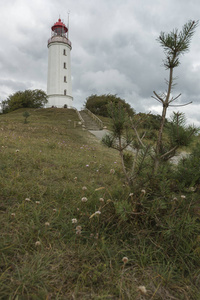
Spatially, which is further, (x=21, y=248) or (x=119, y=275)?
(x=21, y=248)

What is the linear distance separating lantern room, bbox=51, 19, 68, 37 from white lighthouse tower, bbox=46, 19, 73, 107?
0.34 meters

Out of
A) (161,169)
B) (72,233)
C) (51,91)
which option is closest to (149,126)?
(161,169)

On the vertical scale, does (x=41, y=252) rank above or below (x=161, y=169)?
below

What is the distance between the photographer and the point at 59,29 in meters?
35.8

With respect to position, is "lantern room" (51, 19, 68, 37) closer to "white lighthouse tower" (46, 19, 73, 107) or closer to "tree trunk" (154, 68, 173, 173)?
"white lighthouse tower" (46, 19, 73, 107)

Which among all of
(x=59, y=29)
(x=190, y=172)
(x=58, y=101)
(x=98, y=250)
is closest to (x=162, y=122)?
(x=190, y=172)

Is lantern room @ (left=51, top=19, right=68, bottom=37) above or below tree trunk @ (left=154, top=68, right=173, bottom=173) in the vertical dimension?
above

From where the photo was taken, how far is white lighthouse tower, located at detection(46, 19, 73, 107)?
33500 millimetres

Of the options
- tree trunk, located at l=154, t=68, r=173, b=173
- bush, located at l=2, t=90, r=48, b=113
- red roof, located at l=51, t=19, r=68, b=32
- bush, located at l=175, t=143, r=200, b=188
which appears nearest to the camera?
bush, located at l=175, t=143, r=200, b=188

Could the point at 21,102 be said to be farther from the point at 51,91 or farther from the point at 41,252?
the point at 41,252

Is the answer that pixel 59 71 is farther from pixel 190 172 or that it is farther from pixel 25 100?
pixel 190 172

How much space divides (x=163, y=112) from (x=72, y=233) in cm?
157

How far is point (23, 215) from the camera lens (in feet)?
6.16

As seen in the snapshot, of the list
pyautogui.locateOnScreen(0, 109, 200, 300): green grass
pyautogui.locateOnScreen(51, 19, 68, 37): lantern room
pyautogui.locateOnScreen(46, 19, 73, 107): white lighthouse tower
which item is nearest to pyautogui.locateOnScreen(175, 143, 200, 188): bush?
pyautogui.locateOnScreen(0, 109, 200, 300): green grass
